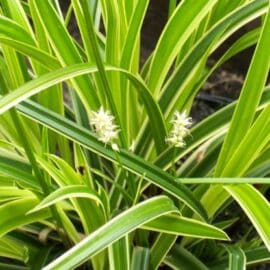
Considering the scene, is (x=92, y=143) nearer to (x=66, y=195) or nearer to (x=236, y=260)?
(x=66, y=195)

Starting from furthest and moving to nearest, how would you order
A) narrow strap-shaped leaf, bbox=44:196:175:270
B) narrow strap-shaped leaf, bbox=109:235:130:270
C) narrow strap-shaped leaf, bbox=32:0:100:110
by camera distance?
narrow strap-shaped leaf, bbox=32:0:100:110 < narrow strap-shaped leaf, bbox=109:235:130:270 < narrow strap-shaped leaf, bbox=44:196:175:270

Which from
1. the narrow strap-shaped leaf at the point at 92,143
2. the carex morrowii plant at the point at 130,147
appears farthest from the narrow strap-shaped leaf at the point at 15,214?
the narrow strap-shaped leaf at the point at 92,143

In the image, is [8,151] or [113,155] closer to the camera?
[113,155]

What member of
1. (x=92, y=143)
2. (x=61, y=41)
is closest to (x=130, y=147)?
(x=92, y=143)

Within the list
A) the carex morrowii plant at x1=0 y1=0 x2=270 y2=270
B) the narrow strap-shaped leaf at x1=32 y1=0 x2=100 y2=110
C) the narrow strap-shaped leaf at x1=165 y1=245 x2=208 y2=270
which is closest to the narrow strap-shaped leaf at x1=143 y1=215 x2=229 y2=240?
the carex morrowii plant at x1=0 y1=0 x2=270 y2=270

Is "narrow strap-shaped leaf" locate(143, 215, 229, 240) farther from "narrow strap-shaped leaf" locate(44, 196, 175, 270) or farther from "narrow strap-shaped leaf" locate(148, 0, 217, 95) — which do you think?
"narrow strap-shaped leaf" locate(148, 0, 217, 95)

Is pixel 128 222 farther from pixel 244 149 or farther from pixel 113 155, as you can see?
pixel 244 149

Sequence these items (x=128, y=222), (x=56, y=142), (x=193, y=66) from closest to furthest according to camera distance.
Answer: (x=128, y=222) < (x=193, y=66) < (x=56, y=142)

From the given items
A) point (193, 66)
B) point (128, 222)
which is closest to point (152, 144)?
point (193, 66)

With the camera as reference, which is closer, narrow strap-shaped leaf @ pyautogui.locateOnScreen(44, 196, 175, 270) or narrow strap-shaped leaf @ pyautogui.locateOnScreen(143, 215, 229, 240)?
narrow strap-shaped leaf @ pyautogui.locateOnScreen(44, 196, 175, 270)

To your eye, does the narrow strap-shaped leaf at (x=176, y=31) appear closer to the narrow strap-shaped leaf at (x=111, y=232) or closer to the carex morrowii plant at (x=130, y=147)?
the carex morrowii plant at (x=130, y=147)
